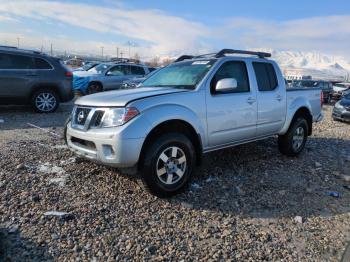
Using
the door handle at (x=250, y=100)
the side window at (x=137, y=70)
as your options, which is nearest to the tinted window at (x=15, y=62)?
the door handle at (x=250, y=100)

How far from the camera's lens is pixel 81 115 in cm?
452

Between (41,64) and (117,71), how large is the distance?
6.23 metres

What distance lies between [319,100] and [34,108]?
299 inches

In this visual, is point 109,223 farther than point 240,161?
No

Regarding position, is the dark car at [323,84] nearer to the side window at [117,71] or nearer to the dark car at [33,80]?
the side window at [117,71]

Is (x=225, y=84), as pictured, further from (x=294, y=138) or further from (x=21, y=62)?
(x=21, y=62)

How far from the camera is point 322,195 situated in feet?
16.3

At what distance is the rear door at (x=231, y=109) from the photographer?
484cm

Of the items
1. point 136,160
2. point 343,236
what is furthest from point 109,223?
point 343,236

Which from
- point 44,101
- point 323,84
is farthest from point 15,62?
point 323,84

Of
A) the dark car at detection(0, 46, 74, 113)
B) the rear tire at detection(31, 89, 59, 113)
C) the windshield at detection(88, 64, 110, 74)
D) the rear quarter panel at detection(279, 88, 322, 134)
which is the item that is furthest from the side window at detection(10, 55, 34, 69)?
the rear quarter panel at detection(279, 88, 322, 134)

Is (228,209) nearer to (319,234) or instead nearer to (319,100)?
(319,234)

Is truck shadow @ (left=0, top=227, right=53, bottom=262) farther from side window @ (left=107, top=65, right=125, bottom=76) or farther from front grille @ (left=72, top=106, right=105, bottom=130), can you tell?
side window @ (left=107, top=65, right=125, bottom=76)

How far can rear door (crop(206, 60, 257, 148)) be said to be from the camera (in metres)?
4.84
